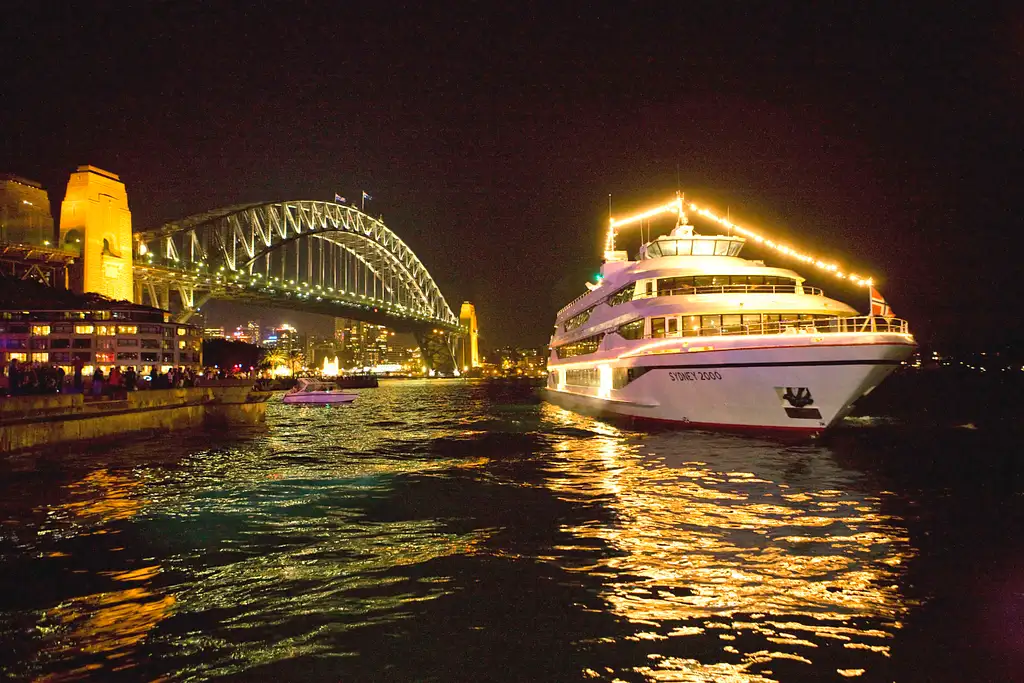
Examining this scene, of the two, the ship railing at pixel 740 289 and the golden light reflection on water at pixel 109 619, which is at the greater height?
the ship railing at pixel 740 289

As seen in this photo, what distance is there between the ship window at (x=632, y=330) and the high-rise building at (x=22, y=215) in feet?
235

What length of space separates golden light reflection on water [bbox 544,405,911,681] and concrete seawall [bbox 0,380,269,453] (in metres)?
18.6

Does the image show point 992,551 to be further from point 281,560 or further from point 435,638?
point 281,560

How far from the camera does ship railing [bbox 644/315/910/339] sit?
71.6 feet

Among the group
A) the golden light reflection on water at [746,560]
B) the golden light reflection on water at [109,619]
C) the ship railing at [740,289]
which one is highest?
the ship railing at [740,289]

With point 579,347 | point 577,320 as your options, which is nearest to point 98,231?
point 577,320

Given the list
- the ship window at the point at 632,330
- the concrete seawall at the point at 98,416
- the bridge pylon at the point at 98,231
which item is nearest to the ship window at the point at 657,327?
the ship window at the point at 632,330

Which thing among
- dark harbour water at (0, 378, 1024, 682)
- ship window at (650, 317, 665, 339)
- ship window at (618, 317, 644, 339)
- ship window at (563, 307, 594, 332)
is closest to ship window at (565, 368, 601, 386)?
ship window at (563, 307, 594, 332)

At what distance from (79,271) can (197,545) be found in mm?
75747

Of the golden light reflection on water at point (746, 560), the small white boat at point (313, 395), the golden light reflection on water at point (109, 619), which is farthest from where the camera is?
the small white boat at point (313, 395)

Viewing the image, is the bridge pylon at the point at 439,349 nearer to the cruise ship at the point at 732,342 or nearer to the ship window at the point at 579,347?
the ship window at the point at 579,347

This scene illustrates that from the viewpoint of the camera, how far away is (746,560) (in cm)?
870

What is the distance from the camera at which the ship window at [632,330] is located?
27145mm

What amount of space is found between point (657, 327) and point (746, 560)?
58.6 ft
